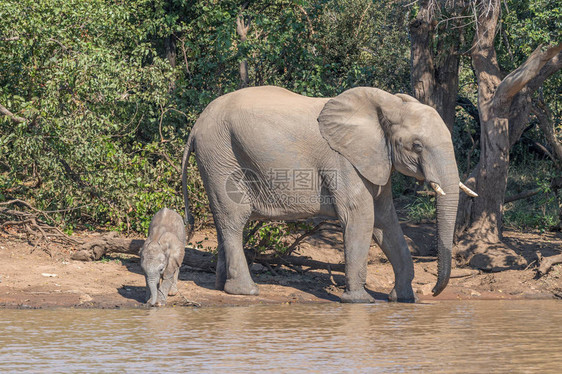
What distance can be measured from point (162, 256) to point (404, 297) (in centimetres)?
347

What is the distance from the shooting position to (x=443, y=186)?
11641mm

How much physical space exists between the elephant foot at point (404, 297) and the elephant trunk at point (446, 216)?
96cm

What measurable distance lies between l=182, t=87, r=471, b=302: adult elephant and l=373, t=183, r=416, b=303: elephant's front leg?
0.01 m

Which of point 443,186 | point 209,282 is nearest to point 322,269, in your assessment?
point 209,282

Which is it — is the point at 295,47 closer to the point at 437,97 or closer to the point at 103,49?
the point at 437,97

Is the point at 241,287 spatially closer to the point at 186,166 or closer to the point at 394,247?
the point at 186,166

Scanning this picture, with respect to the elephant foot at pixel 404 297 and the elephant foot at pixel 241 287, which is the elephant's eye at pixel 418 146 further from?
the elephant foot at pixel 241 287

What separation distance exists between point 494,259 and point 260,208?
415cm

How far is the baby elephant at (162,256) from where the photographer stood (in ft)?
37.6

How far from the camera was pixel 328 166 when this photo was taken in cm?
1227

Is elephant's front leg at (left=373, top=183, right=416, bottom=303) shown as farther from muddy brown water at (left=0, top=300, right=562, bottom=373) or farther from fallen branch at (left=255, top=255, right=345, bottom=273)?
fallen branch at (left=255, top=255, right=345, bottom=273)

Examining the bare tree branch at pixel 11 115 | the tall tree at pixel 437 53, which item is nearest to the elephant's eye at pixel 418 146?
the tall tree at pixel 437 53

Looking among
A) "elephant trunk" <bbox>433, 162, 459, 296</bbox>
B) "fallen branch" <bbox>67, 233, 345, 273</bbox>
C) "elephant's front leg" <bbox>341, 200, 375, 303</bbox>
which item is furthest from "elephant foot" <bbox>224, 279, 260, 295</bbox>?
"elephant trunk" <bbox>433, 162, 459, 296</bbox>

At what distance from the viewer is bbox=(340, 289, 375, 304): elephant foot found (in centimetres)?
1216
